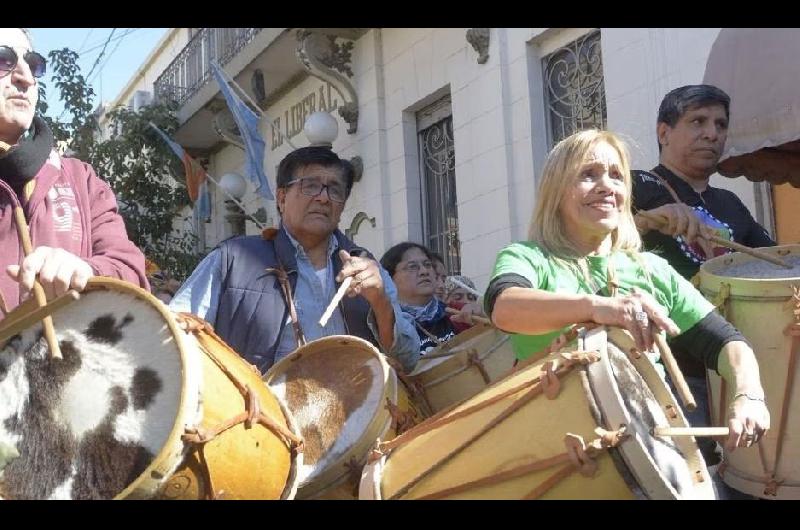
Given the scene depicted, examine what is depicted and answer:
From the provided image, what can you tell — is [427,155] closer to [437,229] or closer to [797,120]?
[437,229]

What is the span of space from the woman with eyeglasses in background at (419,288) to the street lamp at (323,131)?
4.50 m

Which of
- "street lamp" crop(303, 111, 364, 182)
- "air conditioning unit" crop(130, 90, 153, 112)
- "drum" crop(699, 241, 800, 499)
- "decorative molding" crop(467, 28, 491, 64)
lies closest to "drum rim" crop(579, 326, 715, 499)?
"drum" crop(699, 241, 800, 499)

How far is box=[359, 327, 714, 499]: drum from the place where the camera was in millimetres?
1824

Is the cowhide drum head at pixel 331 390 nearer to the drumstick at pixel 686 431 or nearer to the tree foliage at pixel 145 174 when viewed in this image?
the drumstick at pixel 686 431

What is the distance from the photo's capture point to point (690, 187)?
124 inches

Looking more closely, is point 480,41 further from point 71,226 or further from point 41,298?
point 41,298

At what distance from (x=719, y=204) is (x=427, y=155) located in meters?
5.95

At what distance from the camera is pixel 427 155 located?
905cm

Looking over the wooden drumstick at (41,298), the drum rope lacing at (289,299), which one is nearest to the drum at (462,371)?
the drum rope lacing at (289,299)

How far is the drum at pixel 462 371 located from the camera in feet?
10.7

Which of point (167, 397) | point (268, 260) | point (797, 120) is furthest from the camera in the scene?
point (797, 120)

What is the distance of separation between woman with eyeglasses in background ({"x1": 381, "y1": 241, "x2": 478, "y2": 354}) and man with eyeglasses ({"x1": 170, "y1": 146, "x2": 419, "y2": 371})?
3.91 ft

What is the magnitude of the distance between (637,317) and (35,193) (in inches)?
54.0
